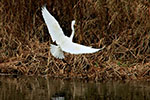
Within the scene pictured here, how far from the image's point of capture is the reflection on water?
579 centimetres

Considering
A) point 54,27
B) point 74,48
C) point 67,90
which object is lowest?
point 67,90

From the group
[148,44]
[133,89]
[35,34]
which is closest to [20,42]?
[35,34]

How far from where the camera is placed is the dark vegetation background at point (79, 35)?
24.7 ft

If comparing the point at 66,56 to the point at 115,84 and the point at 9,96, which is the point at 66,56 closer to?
the point at 115,84

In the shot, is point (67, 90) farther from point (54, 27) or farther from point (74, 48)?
point (54, 27)

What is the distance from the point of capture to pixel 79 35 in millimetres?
8062

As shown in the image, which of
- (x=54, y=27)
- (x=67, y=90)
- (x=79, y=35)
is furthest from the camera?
(x=79, y=35)

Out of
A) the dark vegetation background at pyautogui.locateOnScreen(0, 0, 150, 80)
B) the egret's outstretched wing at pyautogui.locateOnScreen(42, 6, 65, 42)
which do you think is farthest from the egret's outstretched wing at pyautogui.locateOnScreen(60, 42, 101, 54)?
the dark vegetation background at pyautogui.locateOnScreen(0, 0, 150, 80)

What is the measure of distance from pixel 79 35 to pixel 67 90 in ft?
6.43

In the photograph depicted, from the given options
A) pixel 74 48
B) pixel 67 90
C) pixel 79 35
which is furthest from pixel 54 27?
pixel 67 90

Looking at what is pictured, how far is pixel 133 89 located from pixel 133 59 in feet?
5.45

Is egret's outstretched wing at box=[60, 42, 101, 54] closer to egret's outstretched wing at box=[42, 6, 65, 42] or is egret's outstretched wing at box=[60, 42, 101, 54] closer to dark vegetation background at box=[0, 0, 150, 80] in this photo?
egret's outstretched wing at box=[42, 6, 65, 42]

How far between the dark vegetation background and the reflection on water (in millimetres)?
591

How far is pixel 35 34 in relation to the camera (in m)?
8.15
